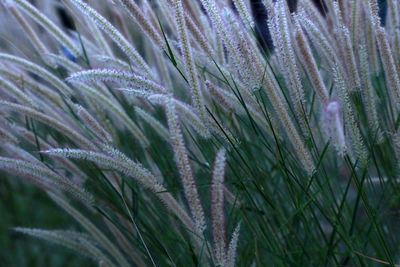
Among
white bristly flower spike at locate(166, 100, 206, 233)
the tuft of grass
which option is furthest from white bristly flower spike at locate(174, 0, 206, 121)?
white bristly flower spike at locate(166, 100, 206, 233)

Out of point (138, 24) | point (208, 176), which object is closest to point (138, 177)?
point (138, 24)

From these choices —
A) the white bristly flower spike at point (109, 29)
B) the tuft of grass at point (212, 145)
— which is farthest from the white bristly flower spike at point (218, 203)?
the white bristly flower spike at point (109, 29)

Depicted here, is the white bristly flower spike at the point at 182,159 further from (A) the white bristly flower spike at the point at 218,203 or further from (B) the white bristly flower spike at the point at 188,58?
(B) the white bristly flower spike at the point at 188,58

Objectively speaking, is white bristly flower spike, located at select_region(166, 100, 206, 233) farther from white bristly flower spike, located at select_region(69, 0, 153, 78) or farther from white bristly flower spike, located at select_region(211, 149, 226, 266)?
white bristly flower spike, located at select_region(69, 0, 153, 78)

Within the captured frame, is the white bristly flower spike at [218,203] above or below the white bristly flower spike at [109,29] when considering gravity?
below

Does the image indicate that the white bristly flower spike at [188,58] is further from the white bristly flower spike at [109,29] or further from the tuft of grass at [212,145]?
the white bristly flower spike at [109,29]

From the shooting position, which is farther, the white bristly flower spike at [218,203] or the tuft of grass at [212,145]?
the tuft of grass at [212,145]

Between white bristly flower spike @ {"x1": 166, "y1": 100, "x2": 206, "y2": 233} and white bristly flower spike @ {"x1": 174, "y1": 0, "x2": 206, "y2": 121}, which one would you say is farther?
white bristly flower spike @ {"x1": 174, "y1": 0, "x2": 206, "y2": 121}

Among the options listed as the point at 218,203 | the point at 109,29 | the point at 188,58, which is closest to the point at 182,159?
the point at 218,203

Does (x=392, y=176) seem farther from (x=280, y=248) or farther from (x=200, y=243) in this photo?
(x=200, y=243)

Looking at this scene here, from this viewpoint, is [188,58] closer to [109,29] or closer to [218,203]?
[109,29]

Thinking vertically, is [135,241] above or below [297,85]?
below
